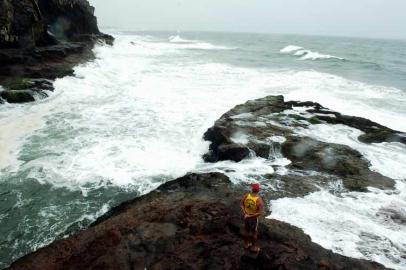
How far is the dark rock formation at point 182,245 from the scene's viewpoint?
6.12 metres

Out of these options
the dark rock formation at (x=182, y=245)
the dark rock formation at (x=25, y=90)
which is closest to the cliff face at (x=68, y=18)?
the dark rock formation at (x=25, y=90)

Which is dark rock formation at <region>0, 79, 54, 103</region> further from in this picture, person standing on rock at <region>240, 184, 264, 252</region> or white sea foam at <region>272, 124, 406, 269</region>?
person standing on rock at <region>240, 184, 264, 252</region>

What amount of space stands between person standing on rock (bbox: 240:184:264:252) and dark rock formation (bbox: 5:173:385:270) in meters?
0.21

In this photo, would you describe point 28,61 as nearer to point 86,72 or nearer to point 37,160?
point 86,72

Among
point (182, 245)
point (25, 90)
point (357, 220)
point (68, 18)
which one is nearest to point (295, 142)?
point (357, 220)

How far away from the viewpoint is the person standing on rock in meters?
6.22

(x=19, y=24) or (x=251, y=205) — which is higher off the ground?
(x=19, y=24)

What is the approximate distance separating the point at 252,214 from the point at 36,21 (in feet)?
74.3

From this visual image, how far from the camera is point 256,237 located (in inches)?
252

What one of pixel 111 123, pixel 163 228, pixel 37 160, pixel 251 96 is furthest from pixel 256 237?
pixel 251 96

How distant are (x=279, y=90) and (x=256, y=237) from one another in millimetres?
18171

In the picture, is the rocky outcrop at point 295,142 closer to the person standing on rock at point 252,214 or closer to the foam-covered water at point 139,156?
the foam-covered water at point 139,156

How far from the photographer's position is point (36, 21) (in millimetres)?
23391

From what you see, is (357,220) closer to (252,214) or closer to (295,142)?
(252,214)
